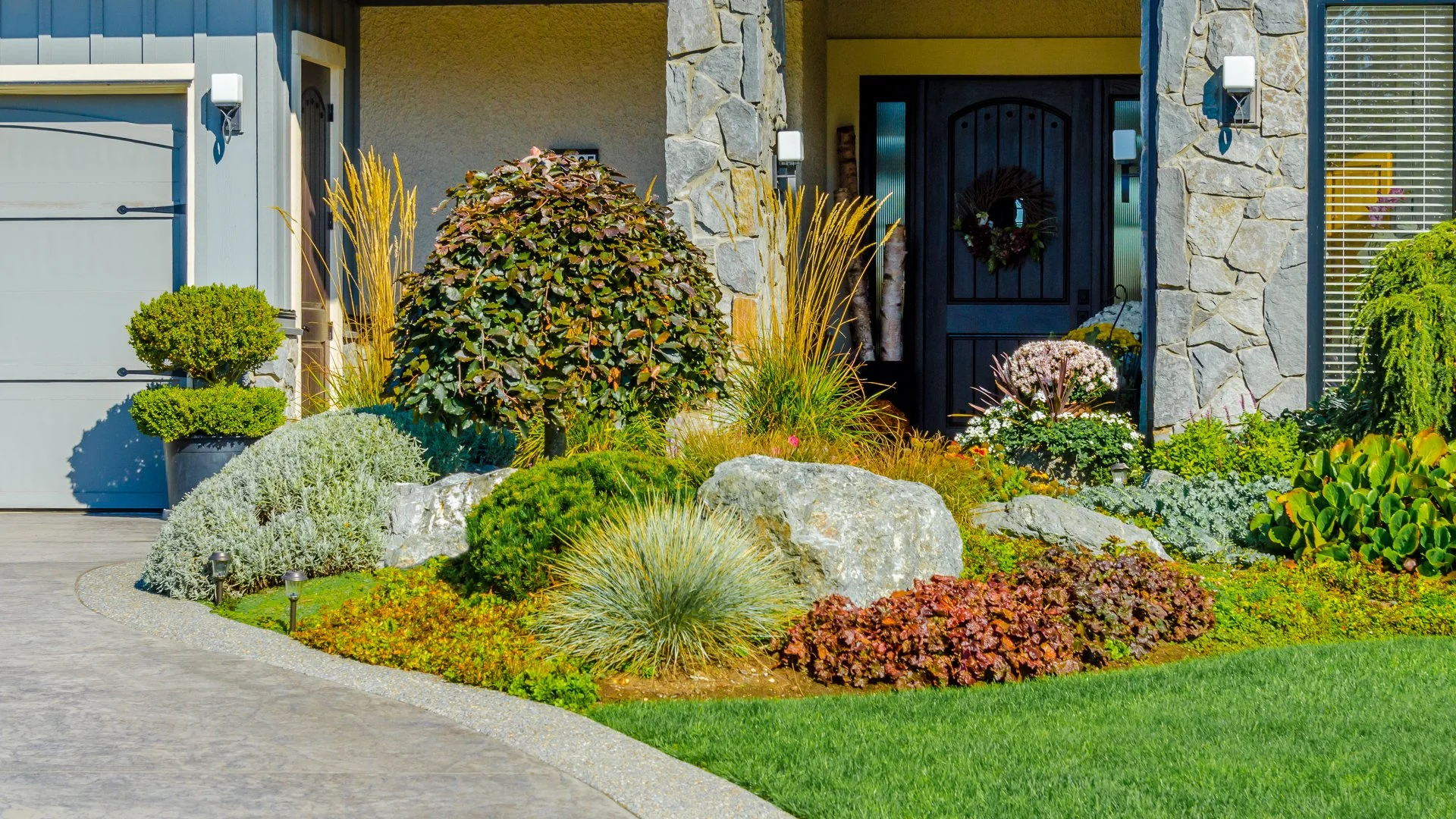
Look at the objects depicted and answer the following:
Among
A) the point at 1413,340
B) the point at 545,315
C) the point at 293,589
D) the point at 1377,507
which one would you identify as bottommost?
the point at 293,589

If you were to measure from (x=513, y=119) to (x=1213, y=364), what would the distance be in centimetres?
482

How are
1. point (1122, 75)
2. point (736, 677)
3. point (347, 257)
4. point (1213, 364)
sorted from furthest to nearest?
1. point (1122, 75)
2. point (347, 257)
3. point (1213, 364)
4. point (736, 677)

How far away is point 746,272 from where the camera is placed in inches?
313

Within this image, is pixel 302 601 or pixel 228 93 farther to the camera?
pixel 228 93

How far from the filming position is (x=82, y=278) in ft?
28.0

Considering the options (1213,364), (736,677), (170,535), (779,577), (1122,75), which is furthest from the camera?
(1122,75)

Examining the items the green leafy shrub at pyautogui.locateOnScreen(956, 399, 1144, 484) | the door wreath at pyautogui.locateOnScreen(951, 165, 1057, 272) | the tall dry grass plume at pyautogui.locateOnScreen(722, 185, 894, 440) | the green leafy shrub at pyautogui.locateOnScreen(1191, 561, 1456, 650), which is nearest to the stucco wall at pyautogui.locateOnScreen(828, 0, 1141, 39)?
the door wreath at pyautogui.locateOnScreen(951, 165, 1057, 272)

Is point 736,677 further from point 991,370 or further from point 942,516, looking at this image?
point 991,370

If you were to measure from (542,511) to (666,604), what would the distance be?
0.84 metres

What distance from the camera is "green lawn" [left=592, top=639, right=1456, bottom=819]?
329 centimetres

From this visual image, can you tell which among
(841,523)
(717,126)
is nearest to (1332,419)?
(841,523)

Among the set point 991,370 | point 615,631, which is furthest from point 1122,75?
point 615,631

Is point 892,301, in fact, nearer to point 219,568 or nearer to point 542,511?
point 542,511

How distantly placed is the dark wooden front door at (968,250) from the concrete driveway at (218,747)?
22.3 feet
